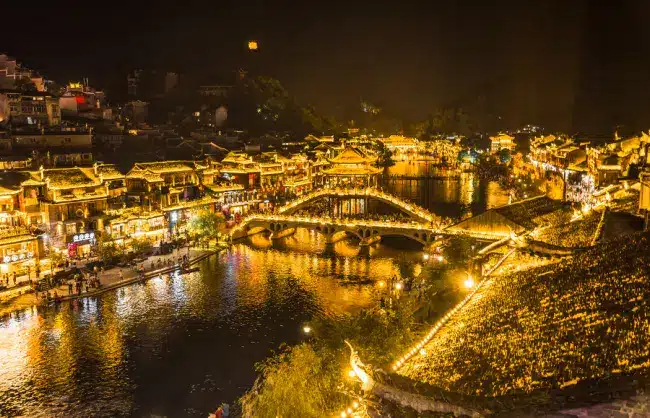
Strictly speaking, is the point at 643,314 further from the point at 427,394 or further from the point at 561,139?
the point at 561,139

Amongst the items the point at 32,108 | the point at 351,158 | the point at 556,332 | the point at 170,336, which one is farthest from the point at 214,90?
the point at 556,332

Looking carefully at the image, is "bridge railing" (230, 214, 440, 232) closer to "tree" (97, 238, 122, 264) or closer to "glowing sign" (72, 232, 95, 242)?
"tree" (97, 238, 122, 264)

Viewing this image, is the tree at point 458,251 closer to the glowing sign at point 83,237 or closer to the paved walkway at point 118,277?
the paved walkway at point 118,277

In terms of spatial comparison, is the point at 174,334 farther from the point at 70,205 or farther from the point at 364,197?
the point at 364,197

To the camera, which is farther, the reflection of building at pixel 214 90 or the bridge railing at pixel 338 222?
the reflection of building at pixel 214 90

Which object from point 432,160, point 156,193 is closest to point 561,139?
point 432,160

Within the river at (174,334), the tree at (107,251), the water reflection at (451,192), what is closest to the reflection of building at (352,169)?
the water reflection at (451,192)
